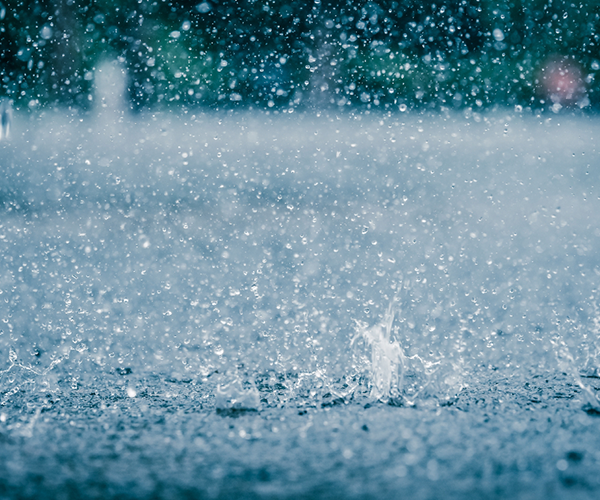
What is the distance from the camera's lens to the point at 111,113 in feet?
29.2

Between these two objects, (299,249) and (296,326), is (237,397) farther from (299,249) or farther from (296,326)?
(299,249)

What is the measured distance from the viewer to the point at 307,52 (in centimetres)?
948

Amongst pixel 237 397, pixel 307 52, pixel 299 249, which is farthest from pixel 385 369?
pixel 307 52

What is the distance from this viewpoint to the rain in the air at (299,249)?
1.70m

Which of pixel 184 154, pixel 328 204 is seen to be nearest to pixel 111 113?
pixel 184 154

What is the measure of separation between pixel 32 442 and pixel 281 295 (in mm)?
2135

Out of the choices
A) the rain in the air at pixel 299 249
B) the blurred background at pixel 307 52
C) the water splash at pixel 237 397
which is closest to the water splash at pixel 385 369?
the rain in the air at pixel 299 249

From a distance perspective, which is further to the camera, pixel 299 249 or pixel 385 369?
pixel 299 249

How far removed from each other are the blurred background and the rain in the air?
0.17 ft

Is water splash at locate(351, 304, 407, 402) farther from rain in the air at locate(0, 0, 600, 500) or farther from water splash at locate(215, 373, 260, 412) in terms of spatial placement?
water splash at locate(215, 373, 260, 412)

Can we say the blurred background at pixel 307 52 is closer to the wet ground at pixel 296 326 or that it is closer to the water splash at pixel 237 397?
the wet ground at pixel 296 326

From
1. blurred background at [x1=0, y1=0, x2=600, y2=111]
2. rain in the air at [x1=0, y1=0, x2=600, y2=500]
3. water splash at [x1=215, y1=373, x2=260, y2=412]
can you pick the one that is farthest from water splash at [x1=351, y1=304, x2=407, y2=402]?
blurred background at [x1=0, y1=0, x2=600, y2=111]

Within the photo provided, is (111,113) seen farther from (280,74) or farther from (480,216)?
(480,216)

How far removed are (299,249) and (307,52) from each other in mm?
5071
